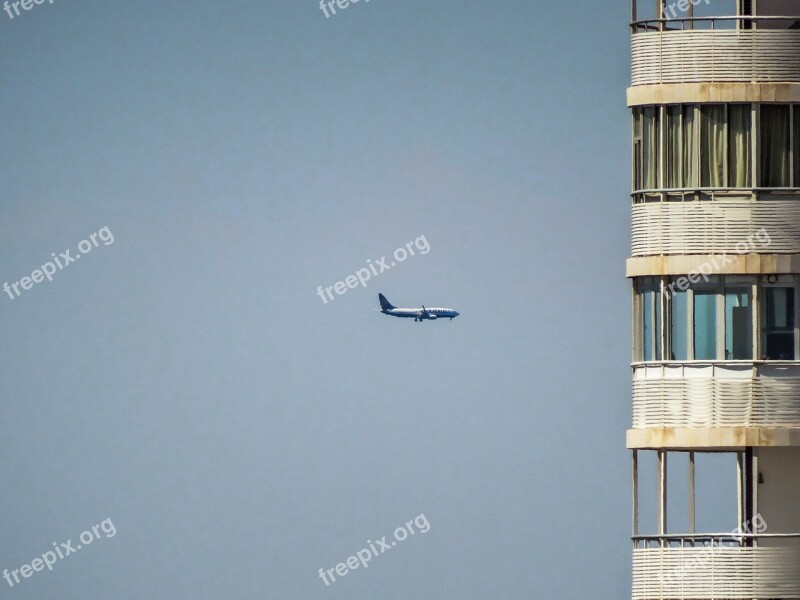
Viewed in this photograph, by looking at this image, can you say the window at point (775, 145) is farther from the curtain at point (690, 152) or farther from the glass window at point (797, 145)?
the curtain at point (690, 152)

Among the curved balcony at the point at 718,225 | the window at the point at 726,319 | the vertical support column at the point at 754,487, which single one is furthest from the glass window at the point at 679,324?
the vertical support column at the point at 754,487

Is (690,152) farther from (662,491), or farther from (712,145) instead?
(662,491)

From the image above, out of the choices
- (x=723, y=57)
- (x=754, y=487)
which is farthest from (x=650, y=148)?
(x=754, y=487)

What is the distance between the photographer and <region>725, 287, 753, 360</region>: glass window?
6178 centimetres

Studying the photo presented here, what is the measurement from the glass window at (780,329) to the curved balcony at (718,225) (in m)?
1.35

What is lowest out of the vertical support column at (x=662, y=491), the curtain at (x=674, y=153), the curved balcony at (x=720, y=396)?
the vertical support column at (x=662, y=491)

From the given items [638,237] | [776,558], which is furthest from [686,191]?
[776,558]

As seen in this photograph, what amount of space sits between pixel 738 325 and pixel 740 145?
485cm

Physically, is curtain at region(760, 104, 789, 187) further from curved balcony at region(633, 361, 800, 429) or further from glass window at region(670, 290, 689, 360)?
curved balcony at region(633, 361, 800, 429)

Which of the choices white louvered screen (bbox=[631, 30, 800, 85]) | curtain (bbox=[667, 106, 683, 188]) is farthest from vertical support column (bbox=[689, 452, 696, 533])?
white louvered screen (bbox=[631, 30, 800, 85])

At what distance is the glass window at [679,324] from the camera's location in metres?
62.1

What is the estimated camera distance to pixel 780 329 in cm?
6184

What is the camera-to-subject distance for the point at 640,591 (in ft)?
202

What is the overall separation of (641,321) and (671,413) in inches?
108
